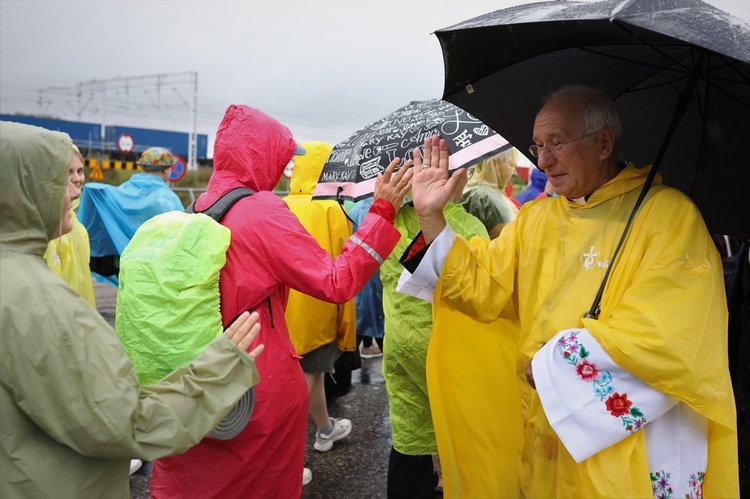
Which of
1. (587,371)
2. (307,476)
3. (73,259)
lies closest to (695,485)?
(587,371)

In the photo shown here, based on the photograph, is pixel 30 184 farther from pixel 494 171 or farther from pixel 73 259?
pixel 494 171

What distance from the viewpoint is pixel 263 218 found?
2.46m

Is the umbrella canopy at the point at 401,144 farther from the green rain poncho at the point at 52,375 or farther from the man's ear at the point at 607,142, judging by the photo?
the green rain poncho at the point at 52,375

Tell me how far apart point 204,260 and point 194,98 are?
3686cm

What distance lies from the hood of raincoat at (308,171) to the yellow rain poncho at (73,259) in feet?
4.72

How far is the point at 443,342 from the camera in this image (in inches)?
106

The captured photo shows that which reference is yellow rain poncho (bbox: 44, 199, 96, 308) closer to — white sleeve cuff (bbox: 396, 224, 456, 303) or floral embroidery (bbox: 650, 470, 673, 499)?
white sleeve cuff (bbox: 396, 224, 456, 303)

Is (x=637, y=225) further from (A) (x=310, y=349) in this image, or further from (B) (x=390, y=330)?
(A) (x=310, y=349)

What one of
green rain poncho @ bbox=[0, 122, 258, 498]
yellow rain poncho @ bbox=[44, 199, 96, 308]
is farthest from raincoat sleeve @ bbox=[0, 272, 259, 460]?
yellow rain poncho @ bbox=[44, 199, 96, 308]

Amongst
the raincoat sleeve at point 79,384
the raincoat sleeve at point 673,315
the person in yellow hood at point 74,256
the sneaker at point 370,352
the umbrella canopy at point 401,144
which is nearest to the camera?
the raincoat sleeve at point 79,384

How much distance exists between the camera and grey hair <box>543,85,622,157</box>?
219 centimetres

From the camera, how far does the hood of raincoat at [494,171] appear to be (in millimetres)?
4127

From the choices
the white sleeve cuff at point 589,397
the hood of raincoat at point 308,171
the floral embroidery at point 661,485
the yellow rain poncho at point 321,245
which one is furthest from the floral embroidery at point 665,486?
the hood of raincoat at point 308,171

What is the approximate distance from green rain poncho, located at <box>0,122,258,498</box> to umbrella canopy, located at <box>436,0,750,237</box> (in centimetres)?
145
